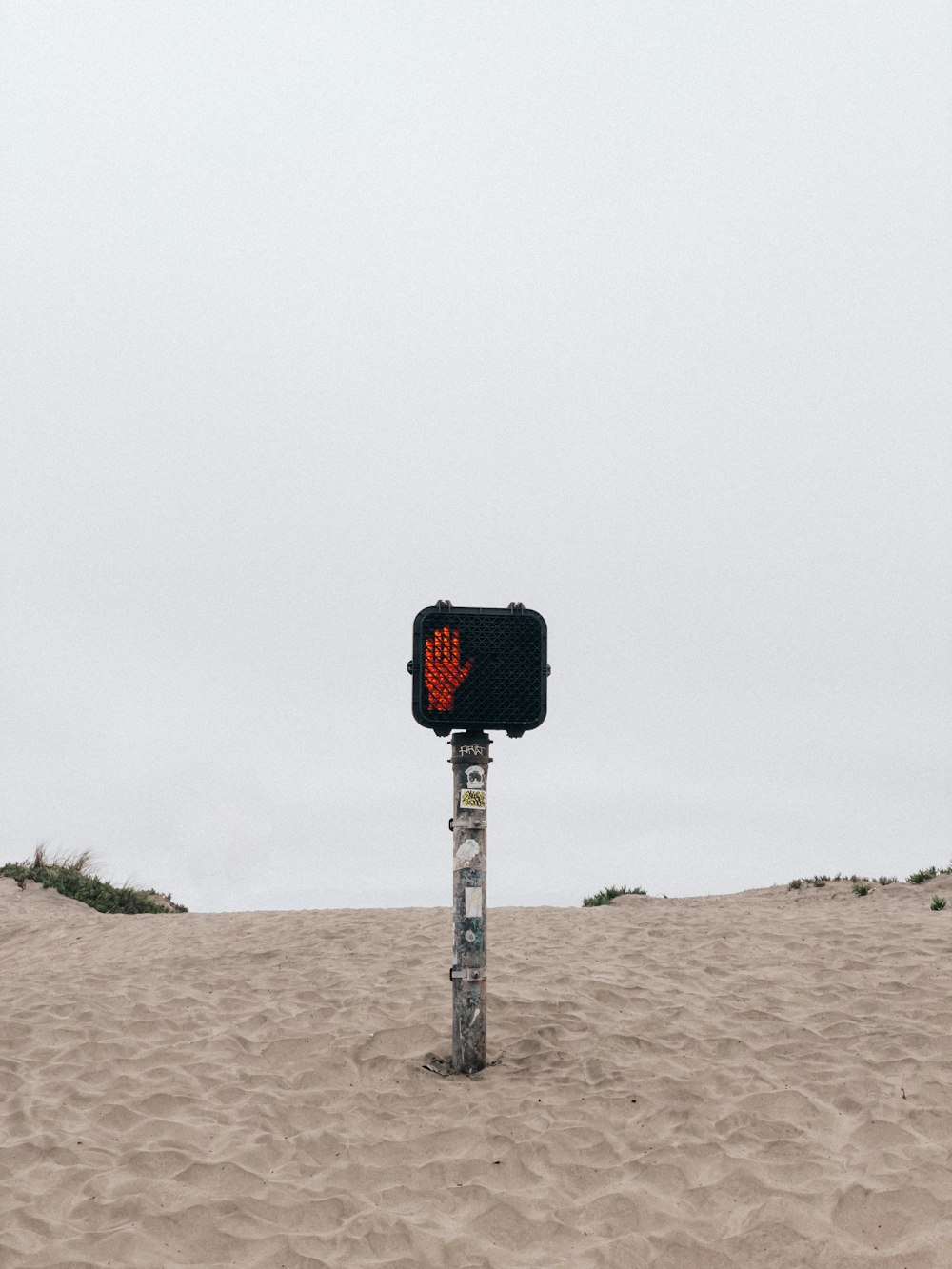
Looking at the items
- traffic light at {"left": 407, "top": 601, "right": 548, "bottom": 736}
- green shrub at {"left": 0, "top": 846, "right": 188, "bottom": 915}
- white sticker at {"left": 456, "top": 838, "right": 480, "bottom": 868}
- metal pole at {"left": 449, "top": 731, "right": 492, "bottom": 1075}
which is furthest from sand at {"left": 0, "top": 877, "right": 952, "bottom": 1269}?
green shrub at {"left": 0, "top": 846, "right": 188, "bottom": 915}

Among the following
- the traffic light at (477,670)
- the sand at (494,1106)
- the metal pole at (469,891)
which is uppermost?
the traffic light at (477,670)

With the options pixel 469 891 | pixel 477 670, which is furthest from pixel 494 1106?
pixel 477 670

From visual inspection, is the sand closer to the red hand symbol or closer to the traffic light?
the traffic light

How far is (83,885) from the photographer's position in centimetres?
1792

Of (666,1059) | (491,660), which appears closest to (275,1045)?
(666,1059)

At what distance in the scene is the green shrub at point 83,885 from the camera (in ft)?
56.7

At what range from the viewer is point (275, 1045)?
8.03 meters

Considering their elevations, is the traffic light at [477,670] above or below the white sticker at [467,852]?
above

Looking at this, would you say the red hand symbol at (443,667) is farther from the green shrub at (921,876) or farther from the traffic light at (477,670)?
the green shrub at (921,876)

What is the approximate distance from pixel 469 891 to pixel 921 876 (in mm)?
10504

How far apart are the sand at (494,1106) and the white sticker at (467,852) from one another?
158 centimetres

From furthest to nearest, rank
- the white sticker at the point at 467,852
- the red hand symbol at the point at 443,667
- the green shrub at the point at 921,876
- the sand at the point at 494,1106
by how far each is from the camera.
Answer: the green shrub at the point at 921,876 < the white sticker at the point at 467,852 < the red hand symbol at the point at 443,667 < the sand at the point at 494,1106

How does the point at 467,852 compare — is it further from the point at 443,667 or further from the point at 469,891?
the point at 443,667

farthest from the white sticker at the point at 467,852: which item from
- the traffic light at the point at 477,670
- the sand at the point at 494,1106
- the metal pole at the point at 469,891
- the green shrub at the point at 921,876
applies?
the green shrub at the point at 921,876
